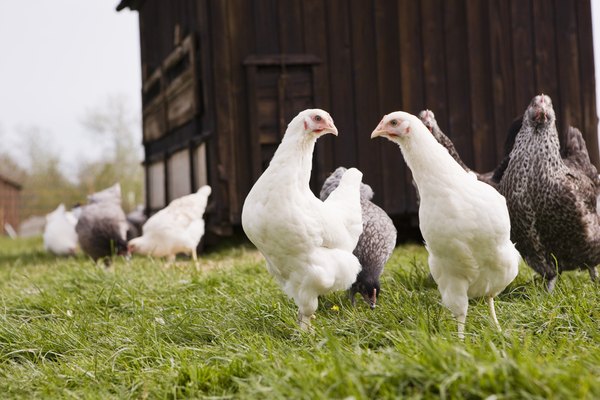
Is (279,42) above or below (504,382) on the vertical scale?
above

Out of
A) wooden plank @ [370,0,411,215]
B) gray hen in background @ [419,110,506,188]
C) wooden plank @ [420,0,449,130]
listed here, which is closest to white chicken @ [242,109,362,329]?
gray hen in background @ [419,110,506,188]

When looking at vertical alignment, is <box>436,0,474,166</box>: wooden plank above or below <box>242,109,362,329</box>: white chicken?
above

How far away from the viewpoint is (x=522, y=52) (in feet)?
30.2

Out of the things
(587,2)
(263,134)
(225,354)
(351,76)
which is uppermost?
(587,2)

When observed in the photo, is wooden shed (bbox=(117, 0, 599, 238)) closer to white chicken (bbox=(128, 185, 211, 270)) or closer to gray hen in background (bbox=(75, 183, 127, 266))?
white chicken (bbox=(128, 185, 211, 270))

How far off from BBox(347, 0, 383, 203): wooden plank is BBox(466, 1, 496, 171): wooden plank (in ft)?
4.49

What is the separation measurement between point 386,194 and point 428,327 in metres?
5.86

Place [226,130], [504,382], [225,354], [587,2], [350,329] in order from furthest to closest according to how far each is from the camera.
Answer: [587,2]
[226,130]
[350,329]
[225,354]
[504,382]

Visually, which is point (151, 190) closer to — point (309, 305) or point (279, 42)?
point (279, 42)

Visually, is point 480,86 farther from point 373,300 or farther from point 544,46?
point 373,300

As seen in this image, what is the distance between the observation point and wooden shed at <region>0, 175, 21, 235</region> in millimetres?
30812

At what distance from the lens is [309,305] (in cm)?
355

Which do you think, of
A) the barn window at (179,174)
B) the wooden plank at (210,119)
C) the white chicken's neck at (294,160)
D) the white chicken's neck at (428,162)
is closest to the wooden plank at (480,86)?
the wooden plank at (210,119)

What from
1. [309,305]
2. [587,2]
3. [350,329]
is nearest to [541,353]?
[350,329]
